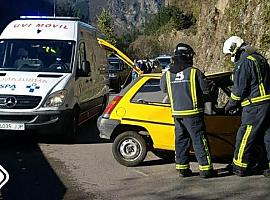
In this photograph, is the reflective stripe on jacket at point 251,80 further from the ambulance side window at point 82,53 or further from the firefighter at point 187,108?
the ambulance side window at point 82,53

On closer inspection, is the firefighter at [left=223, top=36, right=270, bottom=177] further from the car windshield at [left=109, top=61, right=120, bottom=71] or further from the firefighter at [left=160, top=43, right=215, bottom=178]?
the car windshield at [left=109, top=61, right=120, bottom=71]

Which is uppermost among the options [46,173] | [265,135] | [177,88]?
[177,88]

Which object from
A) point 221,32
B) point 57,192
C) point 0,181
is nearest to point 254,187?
point 57,192

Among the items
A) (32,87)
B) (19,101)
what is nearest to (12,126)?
(19,101)

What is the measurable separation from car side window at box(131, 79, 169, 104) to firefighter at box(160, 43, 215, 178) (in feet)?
2.39

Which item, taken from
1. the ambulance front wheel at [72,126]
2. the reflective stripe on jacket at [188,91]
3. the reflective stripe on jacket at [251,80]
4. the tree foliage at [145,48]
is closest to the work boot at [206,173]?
the reflective stripe on jacket at [188,91]

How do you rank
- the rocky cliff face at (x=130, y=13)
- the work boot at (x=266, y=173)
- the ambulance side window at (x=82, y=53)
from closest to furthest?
the work boot at (x=266, y=173), the ambulance side window at (x=82, y=53), the rocky cliff face at (x=130, y=13)

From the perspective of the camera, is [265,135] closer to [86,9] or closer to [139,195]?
[139,195]

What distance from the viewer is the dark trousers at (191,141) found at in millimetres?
7523

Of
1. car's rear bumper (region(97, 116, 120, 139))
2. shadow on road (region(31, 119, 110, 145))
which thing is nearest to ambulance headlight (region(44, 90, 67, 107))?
shadow on road (region(31, 119, 110, 145))

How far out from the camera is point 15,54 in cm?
1123

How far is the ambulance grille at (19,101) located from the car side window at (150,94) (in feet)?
7.03

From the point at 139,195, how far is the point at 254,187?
5.14 feet

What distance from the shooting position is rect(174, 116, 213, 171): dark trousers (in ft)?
24.7
